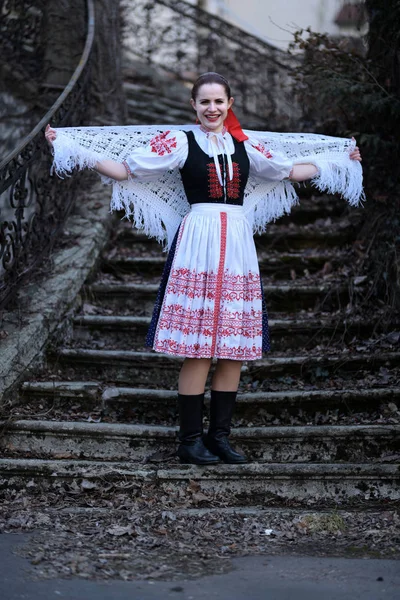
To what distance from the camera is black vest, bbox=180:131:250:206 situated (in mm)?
3639

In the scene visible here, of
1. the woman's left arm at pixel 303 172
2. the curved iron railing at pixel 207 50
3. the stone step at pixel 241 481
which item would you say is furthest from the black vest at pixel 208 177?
the curved iron railing at pixel 207 50

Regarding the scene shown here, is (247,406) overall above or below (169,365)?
below

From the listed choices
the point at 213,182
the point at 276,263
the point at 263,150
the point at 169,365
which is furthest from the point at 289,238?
the point at 213,182

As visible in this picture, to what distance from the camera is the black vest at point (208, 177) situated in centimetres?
364

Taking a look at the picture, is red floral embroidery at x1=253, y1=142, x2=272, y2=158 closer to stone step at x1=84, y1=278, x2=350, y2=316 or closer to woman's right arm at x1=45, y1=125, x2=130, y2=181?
woman's right arm at x1=45, y1=125, x2=130, y2=181

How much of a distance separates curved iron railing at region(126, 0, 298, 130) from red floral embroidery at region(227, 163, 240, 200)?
21.8 ft

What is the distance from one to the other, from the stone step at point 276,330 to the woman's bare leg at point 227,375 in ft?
3.72

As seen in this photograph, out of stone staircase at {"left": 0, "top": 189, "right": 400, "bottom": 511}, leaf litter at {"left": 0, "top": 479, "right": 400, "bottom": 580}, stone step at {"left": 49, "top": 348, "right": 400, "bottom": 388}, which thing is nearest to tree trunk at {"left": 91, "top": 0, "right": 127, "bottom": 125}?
stone staircase at {"left": 0, "top": 189, "right": 400, "bottom": 511}

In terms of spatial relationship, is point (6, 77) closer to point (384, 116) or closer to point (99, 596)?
point (384, 116)

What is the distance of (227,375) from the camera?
3717 millimetres

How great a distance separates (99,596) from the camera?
2.50 m

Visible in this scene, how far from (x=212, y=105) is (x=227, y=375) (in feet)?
4.22

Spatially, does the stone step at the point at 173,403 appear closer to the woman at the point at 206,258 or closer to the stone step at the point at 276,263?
the woman at the point at 206,258

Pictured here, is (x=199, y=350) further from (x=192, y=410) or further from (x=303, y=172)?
(x=303, y=172)
